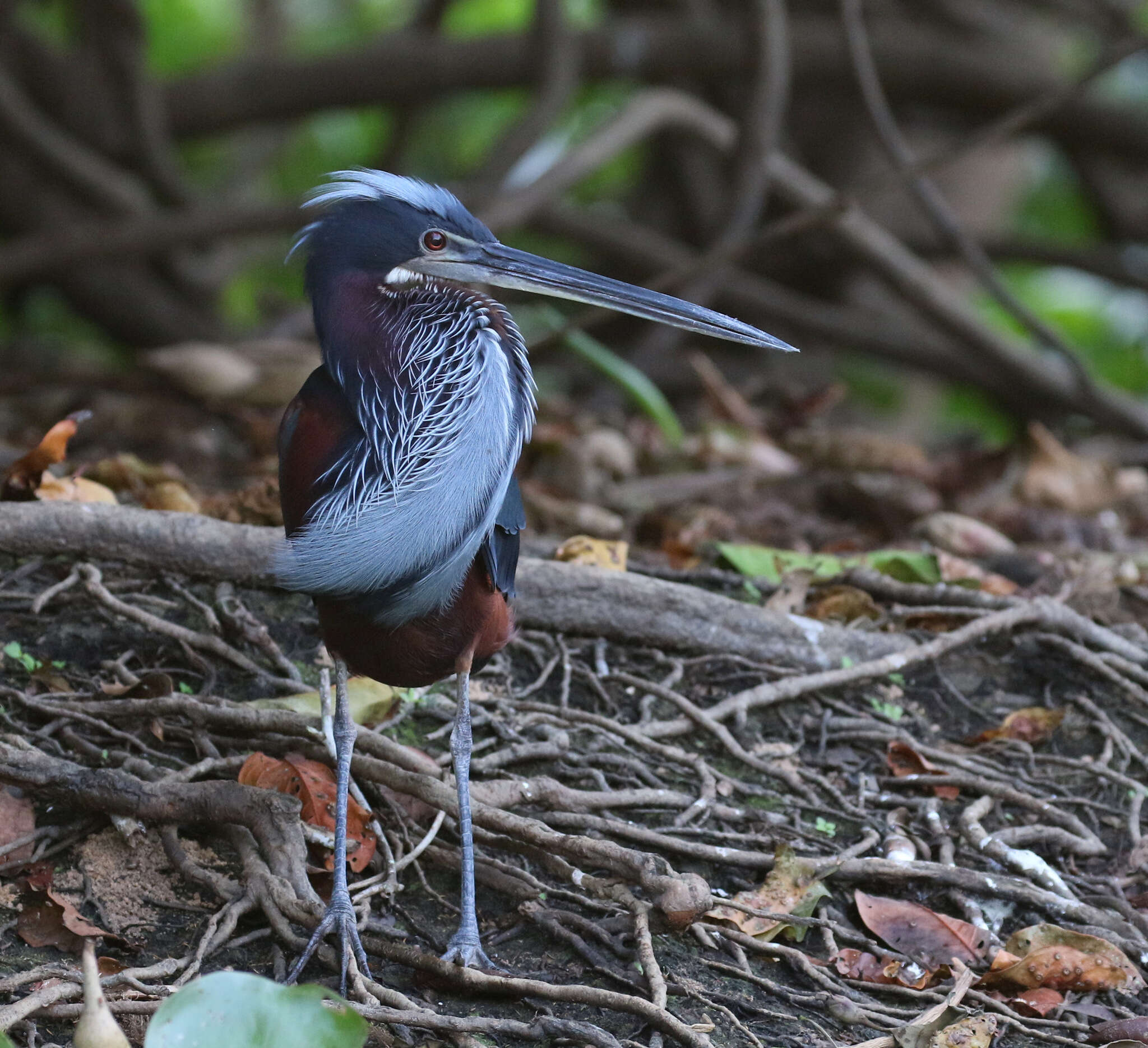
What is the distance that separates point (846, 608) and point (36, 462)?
2.17m

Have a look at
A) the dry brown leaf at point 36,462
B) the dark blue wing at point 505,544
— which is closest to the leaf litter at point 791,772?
the dry brown leaf at point 36,462

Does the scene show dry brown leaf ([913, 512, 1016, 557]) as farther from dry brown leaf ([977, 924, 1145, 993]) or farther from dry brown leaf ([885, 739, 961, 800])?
dry brown leaf ([977, 924, 1145, 993])

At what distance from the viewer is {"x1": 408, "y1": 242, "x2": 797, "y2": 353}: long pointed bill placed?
2326 mm

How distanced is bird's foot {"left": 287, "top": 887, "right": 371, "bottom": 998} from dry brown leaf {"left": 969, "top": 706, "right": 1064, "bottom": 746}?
1.67 m

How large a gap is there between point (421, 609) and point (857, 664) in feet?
4.51

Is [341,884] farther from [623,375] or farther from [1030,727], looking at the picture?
[623,375]

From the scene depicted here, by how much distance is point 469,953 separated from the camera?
2.20 meters

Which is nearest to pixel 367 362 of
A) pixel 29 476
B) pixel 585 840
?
pixel 585 840

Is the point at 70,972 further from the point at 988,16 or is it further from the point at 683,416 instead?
the point at 988,16

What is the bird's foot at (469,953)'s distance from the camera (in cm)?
219

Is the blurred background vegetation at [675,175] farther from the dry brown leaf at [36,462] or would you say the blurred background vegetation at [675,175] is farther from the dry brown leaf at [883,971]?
the dry brown leaf at [883,971]

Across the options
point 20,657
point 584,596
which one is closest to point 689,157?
point 584,596

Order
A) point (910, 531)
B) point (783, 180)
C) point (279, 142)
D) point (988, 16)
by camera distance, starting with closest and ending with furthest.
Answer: point (910, 531) < point (783, 180) < point (988, 16) < point (279, 142)

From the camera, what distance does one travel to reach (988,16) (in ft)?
24.5
